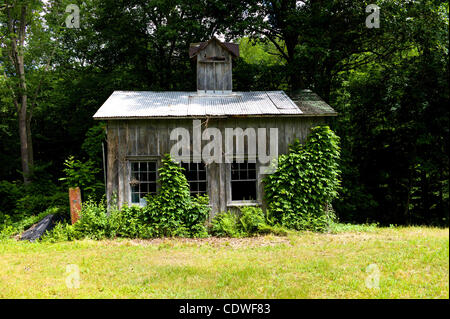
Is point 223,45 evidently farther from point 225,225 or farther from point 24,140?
point 24,140

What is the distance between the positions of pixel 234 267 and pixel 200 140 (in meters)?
4.56

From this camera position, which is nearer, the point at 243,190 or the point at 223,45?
the point at 243,190

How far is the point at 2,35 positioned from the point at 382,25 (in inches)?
665

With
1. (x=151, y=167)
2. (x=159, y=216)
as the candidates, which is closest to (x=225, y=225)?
(x=159, y=216)

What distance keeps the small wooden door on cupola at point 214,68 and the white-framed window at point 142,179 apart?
374 centimetres

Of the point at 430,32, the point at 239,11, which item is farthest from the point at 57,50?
the point at 430,32

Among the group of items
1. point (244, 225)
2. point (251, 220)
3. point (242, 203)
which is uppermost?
point (242, 203)

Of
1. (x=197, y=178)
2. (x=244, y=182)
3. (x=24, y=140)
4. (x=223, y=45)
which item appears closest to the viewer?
(x=197, y=178)

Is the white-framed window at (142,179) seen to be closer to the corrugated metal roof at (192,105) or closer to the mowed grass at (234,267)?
the mowed grass at (234,267)

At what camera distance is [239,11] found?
14906 mm

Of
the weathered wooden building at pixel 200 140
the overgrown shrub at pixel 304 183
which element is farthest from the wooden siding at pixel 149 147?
the overgrown shrub at pixel 304 183

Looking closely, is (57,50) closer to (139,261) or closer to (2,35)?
(2,35)

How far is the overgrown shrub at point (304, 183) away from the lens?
32.9 feet

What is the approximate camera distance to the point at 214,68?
474 inches
